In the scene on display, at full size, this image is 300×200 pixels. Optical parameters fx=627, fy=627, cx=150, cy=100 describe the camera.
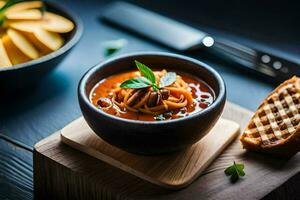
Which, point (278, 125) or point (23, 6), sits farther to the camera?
point (23, 6)

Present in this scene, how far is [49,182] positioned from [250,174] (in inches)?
17.7

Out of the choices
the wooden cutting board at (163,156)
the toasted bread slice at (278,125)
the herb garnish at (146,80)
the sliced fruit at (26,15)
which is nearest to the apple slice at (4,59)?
the sliced fruit at (26,15)

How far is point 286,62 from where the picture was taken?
180 centimetres

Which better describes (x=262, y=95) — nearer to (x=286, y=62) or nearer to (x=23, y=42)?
(x=286, y=62)

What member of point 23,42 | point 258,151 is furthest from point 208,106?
point 23,42

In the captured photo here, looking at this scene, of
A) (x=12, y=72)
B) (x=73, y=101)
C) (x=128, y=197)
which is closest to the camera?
(x=128, y=197)

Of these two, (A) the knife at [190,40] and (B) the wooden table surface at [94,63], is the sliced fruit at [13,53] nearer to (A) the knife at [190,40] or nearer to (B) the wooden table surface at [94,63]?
(B) the wooden table surface at [94,63]

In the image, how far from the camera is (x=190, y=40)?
2.04m

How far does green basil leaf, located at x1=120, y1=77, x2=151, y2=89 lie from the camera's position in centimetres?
134

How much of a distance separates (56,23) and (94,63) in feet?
0.56

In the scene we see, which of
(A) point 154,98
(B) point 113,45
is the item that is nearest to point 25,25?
(B) point 113,45

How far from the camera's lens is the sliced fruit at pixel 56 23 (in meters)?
1.87

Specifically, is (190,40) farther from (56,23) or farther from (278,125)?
(278,125)

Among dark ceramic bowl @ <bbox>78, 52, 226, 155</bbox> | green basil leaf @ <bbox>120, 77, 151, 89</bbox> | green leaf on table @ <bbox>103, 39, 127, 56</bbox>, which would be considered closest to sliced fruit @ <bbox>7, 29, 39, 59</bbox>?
green leaf on table @ <bbox>103, 39, 127, 56</bbox>
